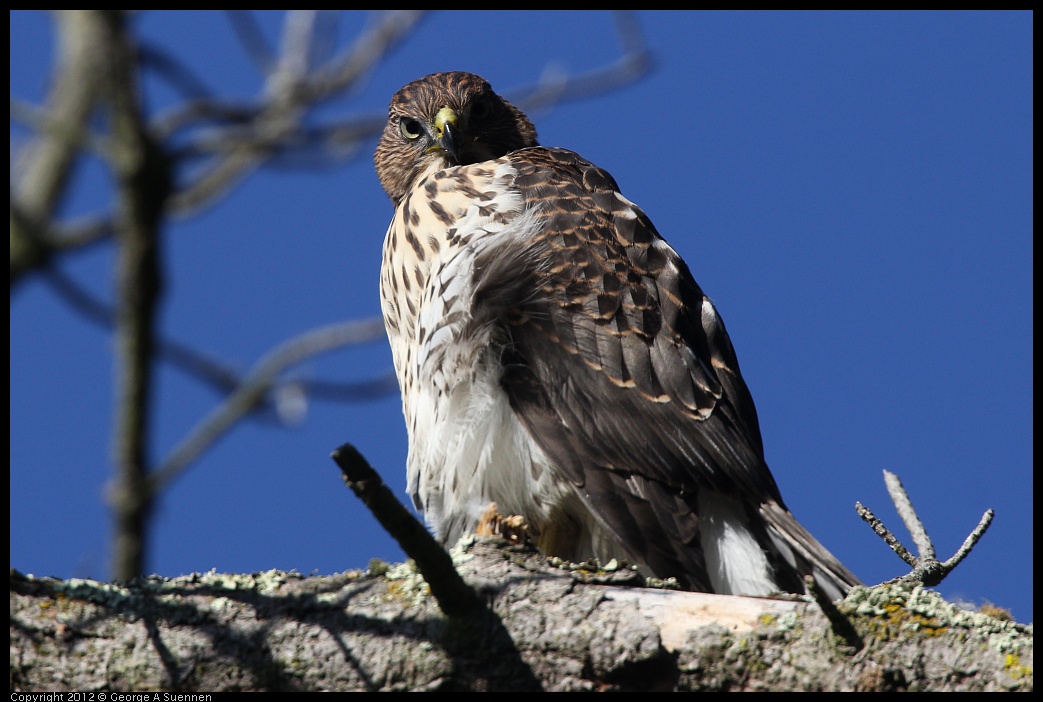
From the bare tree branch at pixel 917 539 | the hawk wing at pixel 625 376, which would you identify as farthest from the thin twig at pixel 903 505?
the hawk wing at pixel 625 376

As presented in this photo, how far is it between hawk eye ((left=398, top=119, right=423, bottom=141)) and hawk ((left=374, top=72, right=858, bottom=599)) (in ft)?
3.20

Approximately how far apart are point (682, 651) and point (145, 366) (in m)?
2.14

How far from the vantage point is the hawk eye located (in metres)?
5.35

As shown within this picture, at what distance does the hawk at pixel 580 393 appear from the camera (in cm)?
364

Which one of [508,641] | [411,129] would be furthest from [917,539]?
[411,129]

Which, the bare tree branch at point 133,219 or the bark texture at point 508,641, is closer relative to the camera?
the bark texture at point 508,641

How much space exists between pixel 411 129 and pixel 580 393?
212 cm

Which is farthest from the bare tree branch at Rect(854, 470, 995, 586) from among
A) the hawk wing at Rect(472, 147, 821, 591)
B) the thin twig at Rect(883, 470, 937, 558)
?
the hawk wing at Rect(472, 147, 821, 591)

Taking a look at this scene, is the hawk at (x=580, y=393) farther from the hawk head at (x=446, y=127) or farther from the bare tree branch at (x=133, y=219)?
the bare tree branch at (x=133, y=219)

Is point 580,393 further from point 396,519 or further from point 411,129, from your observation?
point 411,129

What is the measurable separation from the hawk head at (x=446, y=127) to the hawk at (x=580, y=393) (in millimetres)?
833

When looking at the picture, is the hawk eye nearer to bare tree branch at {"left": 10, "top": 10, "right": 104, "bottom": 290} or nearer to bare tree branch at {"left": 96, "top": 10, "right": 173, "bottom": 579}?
bare tree branch at {"left": 10, "top": 10, "right": 104, "bottom": 290}

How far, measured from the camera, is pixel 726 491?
3.74m

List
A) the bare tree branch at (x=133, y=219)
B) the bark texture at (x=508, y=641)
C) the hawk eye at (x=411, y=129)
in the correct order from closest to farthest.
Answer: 1. the bark texture at (x=508, y=641)
2. the bare tree branch at (x=133, y=219)
3. the hawk eye at (x=411, y=129)
